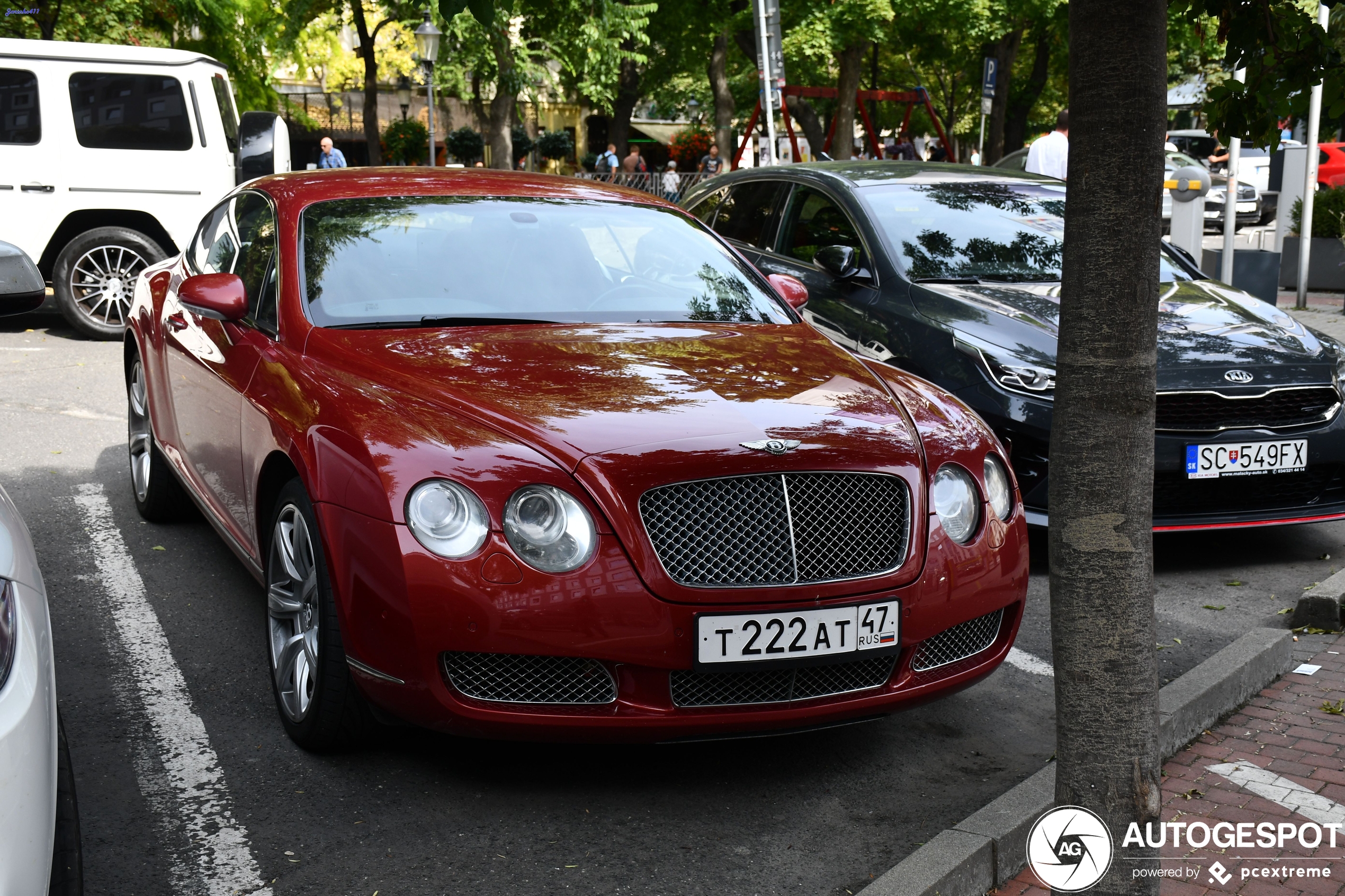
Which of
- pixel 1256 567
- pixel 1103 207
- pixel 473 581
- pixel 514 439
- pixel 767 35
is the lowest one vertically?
pixel 1256 567

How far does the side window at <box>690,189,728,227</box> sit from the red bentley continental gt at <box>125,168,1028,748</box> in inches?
166

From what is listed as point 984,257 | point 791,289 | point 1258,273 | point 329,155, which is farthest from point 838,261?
point 329,155

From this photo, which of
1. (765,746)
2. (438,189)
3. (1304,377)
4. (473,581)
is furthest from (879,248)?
(473,581)

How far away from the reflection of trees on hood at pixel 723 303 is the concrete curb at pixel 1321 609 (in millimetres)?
2252

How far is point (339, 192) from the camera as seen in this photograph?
15.9 ft

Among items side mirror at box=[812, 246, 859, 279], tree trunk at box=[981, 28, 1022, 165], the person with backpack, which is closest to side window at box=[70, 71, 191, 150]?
side mirror at box=[812, 246, 859, 279]

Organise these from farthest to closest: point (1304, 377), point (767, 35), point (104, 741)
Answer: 1. point (767, 35)
2. point (1304, 377)
3. point (104, 741)

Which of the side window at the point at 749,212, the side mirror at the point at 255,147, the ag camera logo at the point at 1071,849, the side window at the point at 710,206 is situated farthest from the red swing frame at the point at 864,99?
the ag camera logo at the point at 1071,849

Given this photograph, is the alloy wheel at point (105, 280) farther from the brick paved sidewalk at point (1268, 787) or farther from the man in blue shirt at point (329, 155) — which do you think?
the man in blue shirt at point (329, 155)

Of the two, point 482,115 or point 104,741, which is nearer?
point 104,741

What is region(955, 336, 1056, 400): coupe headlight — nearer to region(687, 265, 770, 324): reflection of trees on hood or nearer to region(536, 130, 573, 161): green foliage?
region(687, 265, 770, 324): reflection of trees on hood

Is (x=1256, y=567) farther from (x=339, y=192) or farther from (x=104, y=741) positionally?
(x=104, y=741)

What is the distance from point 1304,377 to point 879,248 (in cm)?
202

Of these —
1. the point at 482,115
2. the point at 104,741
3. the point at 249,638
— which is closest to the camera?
the point at 104,741
